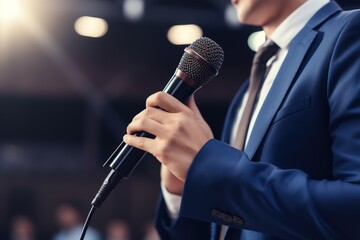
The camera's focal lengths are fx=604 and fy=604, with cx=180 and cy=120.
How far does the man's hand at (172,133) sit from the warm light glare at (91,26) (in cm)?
933

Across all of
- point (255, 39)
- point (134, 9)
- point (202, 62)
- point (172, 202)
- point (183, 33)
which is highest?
point (202, 62)

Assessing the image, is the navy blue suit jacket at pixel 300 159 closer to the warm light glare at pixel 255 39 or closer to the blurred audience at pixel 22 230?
the blurred audience at pixel 22 230

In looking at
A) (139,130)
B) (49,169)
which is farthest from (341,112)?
(49,169)

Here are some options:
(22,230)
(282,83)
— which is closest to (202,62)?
(282,83)

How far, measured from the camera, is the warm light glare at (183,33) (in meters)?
10.5

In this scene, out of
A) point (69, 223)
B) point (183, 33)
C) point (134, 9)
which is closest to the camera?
point (69, 223)

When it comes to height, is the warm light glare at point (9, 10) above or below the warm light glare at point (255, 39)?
above

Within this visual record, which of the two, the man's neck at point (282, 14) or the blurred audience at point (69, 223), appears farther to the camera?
the blurred audience at point (69, 223)

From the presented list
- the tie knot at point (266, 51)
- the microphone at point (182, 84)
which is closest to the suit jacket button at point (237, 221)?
the microphone at point (182, 84)

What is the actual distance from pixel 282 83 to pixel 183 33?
9824mm

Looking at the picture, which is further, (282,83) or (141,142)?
(282,83)

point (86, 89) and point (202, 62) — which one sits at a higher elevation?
point (202, 62)

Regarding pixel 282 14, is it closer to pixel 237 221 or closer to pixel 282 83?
pixel 282 83

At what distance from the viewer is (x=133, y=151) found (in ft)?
3.78
